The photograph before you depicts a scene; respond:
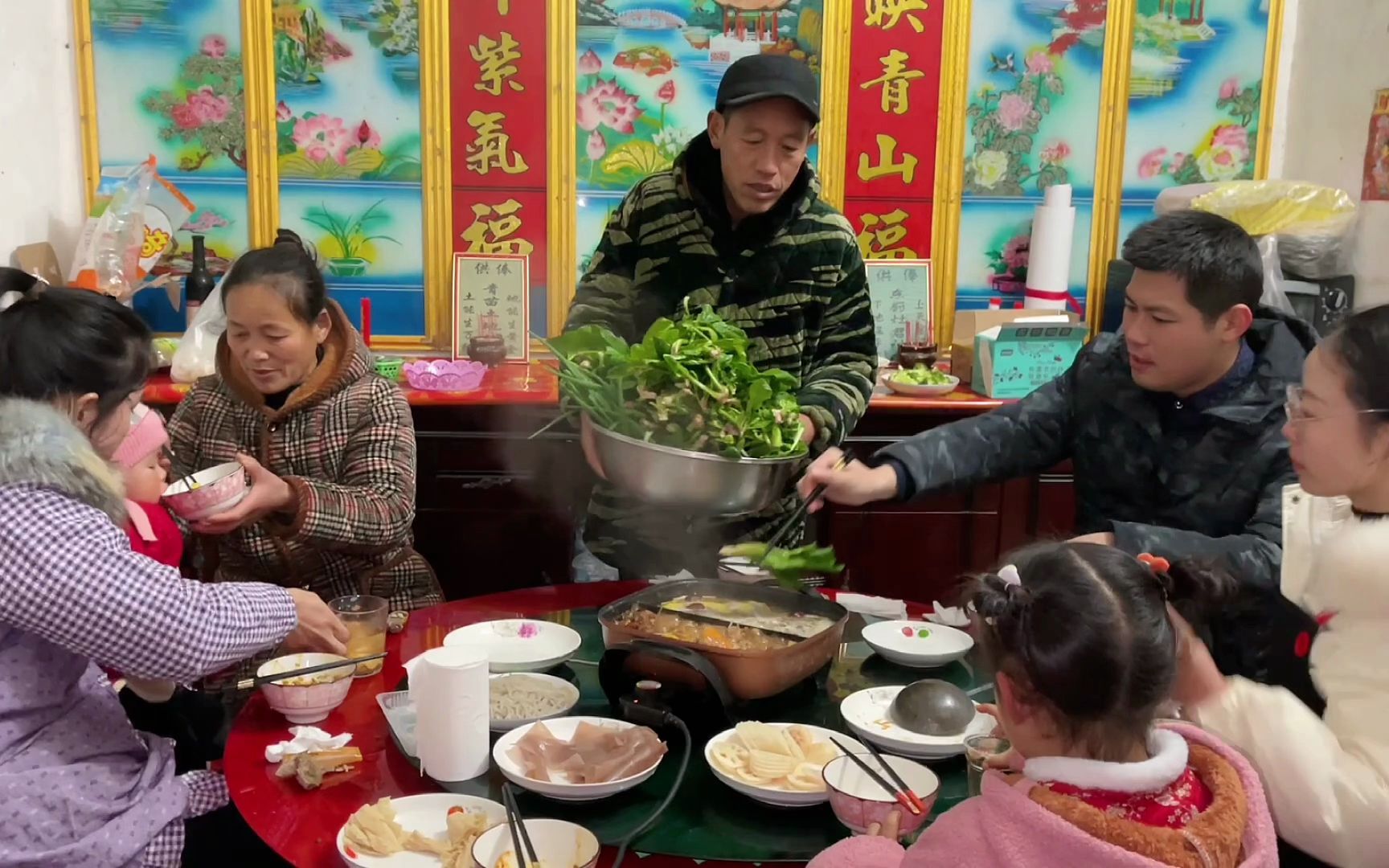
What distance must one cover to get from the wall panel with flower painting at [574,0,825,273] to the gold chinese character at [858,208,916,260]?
23.9 inches

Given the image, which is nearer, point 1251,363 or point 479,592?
point 1251,363

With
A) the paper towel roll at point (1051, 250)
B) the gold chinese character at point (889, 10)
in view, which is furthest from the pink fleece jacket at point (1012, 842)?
the gold chinese character at point (889, 10)

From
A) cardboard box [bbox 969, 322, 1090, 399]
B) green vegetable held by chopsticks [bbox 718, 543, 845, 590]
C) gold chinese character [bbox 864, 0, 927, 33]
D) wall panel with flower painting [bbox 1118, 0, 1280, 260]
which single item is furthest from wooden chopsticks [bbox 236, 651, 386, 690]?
wall panel with flower painting [bbox 1118, 0, 1280, 260]

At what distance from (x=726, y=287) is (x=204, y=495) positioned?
1.18 meters

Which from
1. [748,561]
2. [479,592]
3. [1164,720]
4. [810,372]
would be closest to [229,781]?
[748,561]

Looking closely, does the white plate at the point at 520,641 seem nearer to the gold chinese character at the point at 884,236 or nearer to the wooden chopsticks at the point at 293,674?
the wooden chopsticks at the point at 293,674

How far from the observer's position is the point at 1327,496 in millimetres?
1594

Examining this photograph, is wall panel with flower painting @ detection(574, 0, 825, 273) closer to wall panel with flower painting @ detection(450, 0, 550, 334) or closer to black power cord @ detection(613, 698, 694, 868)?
wall panel with flower painting @ detection(450, 0, 550, 334)

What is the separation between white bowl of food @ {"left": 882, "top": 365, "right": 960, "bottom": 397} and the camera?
3.67 meters

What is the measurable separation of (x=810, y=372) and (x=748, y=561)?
1.91 ft

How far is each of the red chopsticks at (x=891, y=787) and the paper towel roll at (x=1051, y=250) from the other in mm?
2830

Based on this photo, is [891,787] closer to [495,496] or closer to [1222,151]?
[495,496]

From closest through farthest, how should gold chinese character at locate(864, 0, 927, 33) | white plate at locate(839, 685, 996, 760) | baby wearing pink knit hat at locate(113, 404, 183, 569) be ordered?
white plate at locate(839, 685, 996, 760) < baby wearing pink knit hat at locate(113, 404, 183, 569) < gold chinese character at locate(864, 0, 927, 33)

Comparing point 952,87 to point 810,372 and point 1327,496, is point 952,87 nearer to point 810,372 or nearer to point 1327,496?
point 810,372
